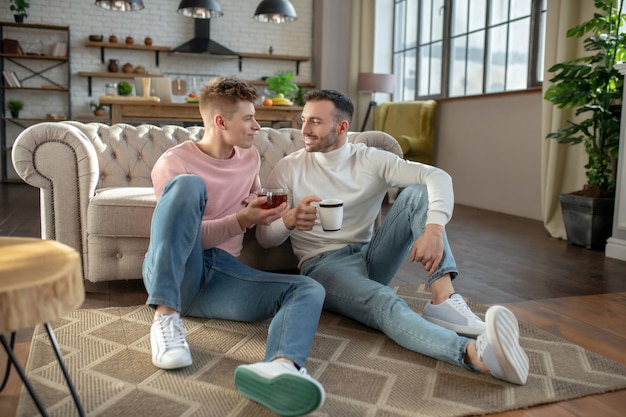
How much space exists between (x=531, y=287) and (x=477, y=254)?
75cm

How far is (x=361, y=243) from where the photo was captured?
2055mm

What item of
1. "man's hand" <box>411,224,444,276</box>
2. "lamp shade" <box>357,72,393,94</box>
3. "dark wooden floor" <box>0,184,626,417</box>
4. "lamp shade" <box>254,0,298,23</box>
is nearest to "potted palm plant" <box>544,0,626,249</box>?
"dark wooden floor" <box>0,184,626,417</box>

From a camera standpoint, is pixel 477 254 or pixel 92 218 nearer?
pixel 92 218

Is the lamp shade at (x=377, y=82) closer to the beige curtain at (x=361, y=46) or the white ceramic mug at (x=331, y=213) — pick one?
the beige curtain at (x=361, y=46)

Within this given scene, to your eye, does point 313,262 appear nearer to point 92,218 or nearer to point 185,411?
point 185,411

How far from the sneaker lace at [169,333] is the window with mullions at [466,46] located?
4.04 metres

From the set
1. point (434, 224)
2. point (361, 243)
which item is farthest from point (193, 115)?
point (434, 224)

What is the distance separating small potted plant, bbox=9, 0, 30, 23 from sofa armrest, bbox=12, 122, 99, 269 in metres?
5.57

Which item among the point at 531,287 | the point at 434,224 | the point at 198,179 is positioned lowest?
the point at 531,287

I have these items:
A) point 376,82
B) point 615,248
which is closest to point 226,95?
point 615,248

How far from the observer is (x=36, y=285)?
0.85 m

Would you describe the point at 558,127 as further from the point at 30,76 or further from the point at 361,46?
the point at 30,76

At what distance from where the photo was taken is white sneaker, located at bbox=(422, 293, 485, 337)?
1748 millimetres

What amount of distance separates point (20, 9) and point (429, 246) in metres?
6.92
